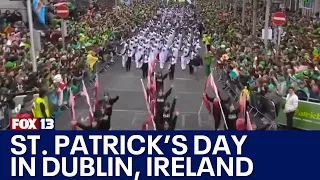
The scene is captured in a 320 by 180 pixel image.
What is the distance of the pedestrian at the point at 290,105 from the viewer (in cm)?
1325

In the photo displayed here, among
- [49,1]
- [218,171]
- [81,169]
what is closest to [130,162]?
[81,169]

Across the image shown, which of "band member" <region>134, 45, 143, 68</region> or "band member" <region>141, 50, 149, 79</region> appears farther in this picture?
"band member" <region>134, 45, 143, 68</region>

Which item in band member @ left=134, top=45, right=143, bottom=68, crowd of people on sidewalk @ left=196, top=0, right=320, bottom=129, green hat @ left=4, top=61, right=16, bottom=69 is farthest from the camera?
band member @ left=134, top=45, right=143, bottom=68

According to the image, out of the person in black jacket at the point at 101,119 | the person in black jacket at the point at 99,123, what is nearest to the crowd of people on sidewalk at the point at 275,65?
the person in black jacket at the point at 101,119

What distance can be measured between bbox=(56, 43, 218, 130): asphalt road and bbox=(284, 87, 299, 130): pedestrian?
2288mm

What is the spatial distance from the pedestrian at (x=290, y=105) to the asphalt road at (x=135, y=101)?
90.1 inches

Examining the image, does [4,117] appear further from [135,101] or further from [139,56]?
[139,56]

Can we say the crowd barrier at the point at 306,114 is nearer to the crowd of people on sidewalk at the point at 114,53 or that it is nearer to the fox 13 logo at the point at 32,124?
the crowd of people on sidewalk at the point at 114,53

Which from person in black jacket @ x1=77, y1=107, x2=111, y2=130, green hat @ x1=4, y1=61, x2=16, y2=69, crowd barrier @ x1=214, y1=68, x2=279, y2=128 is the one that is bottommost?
crowd barrier @ x1=214, y1=68, x2=279, y2=128

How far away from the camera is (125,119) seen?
15.6 metres

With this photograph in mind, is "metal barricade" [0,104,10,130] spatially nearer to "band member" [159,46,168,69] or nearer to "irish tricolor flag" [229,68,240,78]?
"irish tricolor flag" [229,68,240,78]

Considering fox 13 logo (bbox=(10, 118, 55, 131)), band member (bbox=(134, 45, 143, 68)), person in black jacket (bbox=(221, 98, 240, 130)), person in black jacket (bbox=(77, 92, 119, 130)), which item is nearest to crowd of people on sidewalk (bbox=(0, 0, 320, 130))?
band member (bbox=(134, 45, 143, 68))

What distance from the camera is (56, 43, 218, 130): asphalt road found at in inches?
597

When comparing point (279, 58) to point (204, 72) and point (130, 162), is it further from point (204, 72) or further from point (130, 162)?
point (130, 162)
